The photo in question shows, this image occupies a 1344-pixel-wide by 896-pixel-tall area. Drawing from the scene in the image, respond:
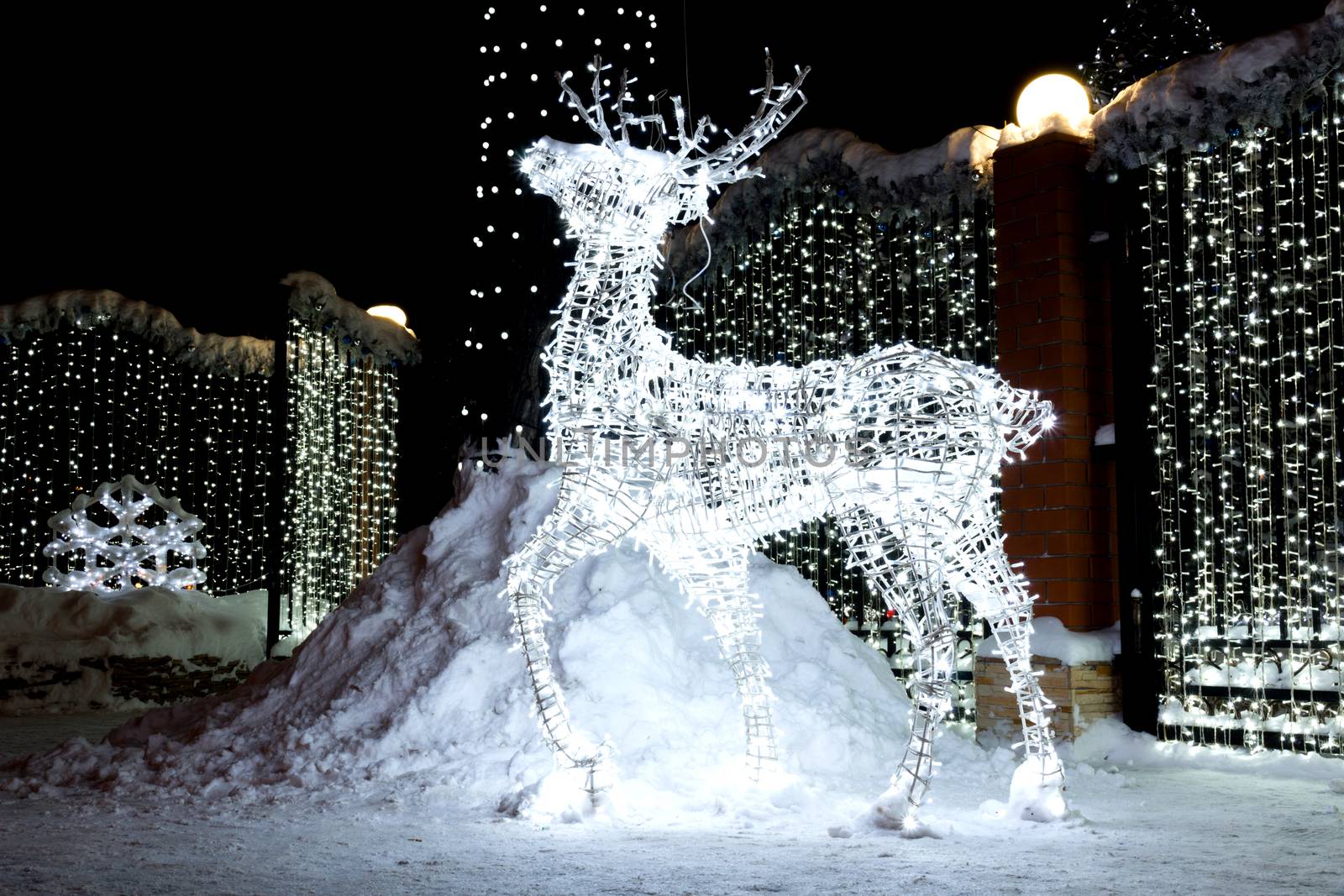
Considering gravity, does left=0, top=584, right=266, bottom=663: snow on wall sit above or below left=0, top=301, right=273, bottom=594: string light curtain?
below

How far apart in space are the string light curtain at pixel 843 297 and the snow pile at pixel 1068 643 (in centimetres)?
57

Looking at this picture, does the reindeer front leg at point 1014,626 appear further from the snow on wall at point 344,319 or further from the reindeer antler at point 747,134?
the snow on wall at point 344,319

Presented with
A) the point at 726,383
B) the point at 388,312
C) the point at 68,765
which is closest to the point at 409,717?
the point at 68,765

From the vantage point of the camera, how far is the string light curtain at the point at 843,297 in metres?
7.96

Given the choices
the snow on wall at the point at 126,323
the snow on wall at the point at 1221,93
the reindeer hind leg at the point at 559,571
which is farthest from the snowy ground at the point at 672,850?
the snow on wall at the point at 126,323

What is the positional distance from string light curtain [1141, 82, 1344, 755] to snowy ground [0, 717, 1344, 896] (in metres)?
0.99

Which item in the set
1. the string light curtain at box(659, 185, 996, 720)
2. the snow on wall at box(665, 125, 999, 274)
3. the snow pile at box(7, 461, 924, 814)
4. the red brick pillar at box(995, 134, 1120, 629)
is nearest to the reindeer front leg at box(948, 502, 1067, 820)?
the snow pile at box(7, 461, 924, 814)

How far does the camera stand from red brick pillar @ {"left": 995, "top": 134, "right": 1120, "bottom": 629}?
23.3 ft

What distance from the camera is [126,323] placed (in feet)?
40.3

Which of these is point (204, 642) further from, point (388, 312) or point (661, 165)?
point (661, 165)

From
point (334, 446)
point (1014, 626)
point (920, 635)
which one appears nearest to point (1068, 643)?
point (1014, 626)

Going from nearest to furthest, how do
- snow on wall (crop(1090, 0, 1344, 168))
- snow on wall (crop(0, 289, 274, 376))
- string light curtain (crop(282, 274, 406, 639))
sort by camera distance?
snow on wall (crop(1090, 0, 1344, 168)) < string light curtain (crop(282, 274, 406, 639)) < snow on wall (crop(0, 289, 274, 376))

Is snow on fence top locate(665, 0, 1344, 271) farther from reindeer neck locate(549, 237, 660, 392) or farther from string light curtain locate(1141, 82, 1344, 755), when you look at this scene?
reindeer neck locate(549, 237, 660, 392)

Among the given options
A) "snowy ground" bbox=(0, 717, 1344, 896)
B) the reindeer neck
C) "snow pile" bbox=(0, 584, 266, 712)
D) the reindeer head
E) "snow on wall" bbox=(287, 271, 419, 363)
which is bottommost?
"snowy ground" bbox=(0, 717, 1344, 896)
